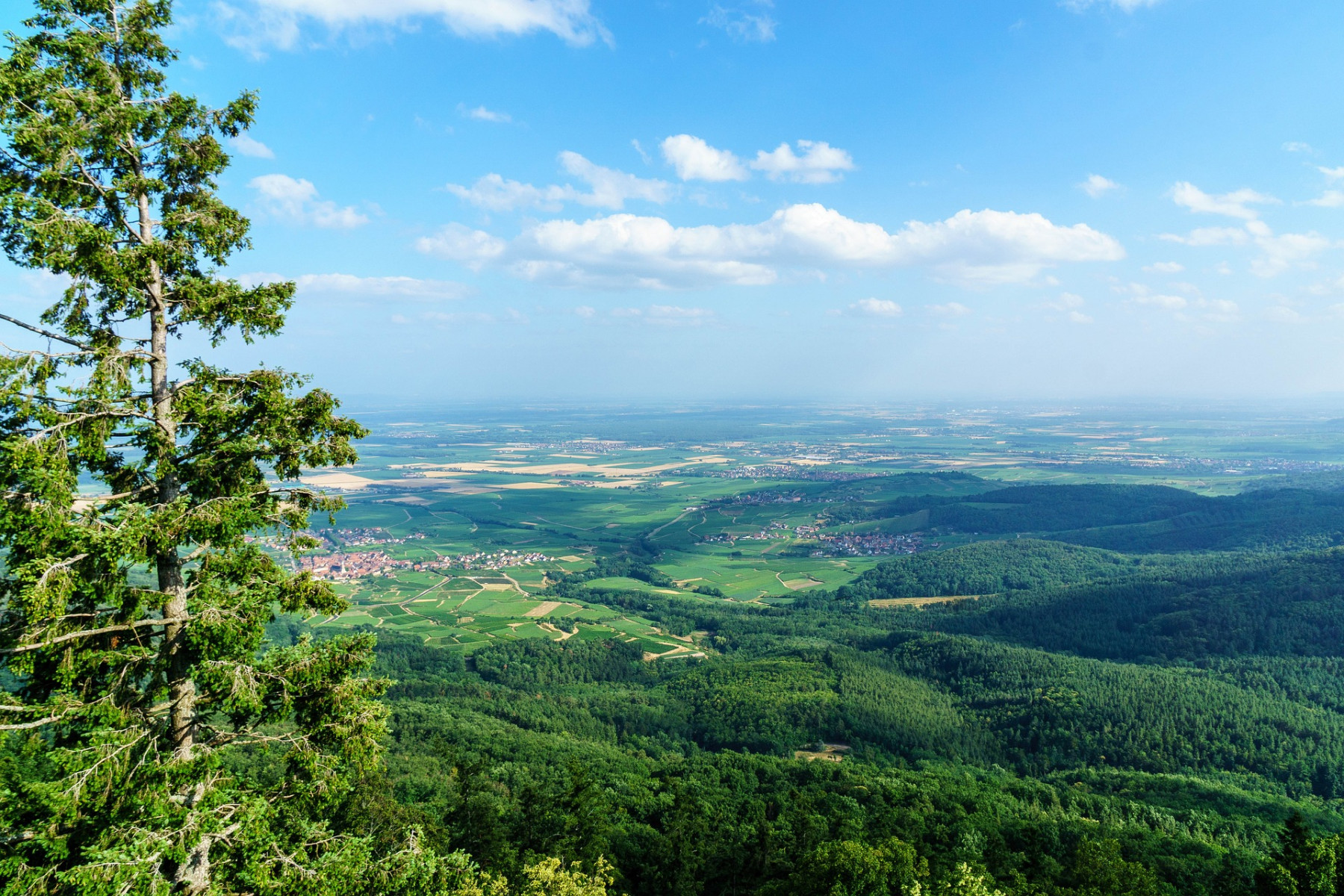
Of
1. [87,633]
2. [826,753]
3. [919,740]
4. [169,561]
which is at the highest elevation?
[169,561]

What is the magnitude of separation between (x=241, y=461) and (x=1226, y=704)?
109m

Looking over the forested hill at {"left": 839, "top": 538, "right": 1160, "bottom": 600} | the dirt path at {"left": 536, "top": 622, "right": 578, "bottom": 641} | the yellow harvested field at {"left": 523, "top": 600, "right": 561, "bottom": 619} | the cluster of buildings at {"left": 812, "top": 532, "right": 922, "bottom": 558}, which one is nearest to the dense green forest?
the forested hill at {"left": 839, "top": 538, "right": 1160, "bottom": 600}

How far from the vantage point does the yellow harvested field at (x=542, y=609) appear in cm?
12406

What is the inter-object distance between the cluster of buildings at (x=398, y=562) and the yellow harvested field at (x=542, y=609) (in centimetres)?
3131

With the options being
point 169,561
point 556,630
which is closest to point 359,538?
point 556,630

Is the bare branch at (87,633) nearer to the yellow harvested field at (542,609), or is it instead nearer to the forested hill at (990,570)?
the yellow harvested field at (542,609)

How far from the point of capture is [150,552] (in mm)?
9469

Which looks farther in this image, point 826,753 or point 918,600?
point 918,600

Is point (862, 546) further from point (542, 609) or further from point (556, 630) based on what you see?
point (556, 630)

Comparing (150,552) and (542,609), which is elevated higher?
(150,552)

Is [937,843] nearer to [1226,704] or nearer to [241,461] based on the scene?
[241,461]

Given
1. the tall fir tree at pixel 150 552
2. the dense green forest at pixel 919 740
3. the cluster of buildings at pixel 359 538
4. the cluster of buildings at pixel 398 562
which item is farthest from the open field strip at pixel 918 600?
the tall fir tree at pixel 150 552

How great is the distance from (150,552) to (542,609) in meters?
123

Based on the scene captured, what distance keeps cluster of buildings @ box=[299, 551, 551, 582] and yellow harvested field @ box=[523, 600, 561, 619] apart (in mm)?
31313
